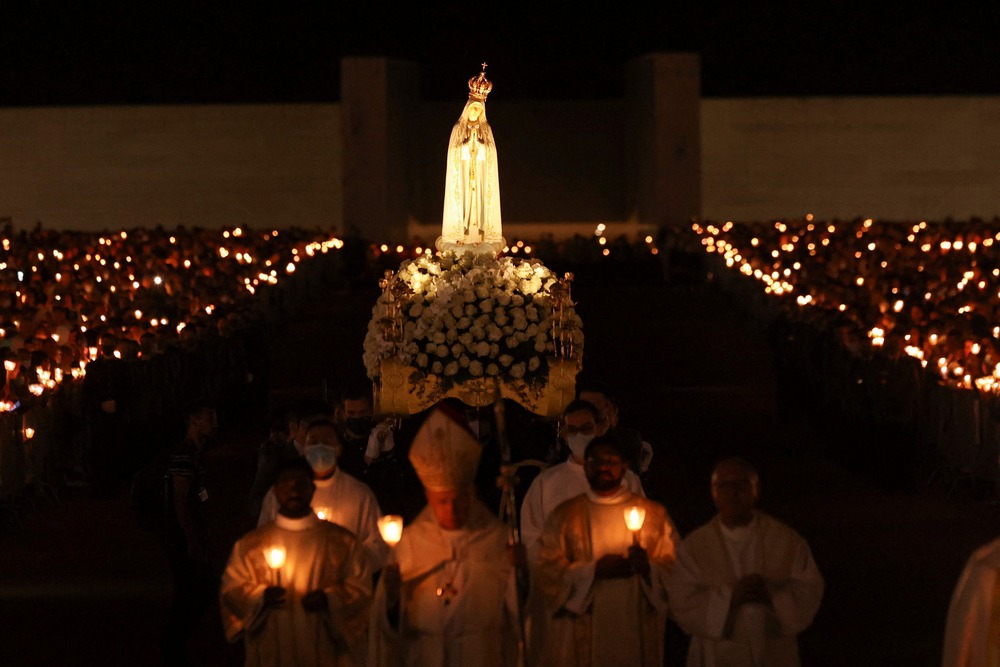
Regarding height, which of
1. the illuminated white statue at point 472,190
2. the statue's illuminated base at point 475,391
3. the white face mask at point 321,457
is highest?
the illuminated white statue at point 472,190

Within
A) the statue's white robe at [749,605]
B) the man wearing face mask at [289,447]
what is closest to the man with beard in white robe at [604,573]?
the statue's white robe at [749,605]

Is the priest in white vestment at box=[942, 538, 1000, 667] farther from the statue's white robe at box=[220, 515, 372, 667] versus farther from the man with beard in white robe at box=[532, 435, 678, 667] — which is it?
the statue's white robe at box=[220, 515, 372, 667]

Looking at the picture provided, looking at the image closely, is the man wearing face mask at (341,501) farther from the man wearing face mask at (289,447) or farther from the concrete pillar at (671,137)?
the concrete pillar at (671,137)

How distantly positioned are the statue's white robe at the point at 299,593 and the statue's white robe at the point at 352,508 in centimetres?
82

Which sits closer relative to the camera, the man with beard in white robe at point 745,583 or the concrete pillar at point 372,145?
the man with beard in white robe at point 745,583

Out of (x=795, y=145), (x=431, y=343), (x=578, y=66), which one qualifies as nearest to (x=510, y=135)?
(x=578, y=66)

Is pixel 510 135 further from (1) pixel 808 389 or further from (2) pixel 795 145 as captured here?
(1) pixel 808 389

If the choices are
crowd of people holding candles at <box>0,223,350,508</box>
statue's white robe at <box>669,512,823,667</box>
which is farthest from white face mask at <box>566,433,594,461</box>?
crowd of people holding candles at <box>0,223,350,508</box>

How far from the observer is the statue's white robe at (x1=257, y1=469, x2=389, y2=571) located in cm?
801

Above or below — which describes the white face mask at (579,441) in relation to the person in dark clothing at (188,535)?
above

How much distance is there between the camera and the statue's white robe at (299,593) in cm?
702

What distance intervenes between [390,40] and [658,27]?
4.95 m

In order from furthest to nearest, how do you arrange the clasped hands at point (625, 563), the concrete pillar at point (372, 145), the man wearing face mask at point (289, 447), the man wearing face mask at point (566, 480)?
the concrete pillar at point (372, 145) → the man wearing face mask at point (289, 447) → the man wearing face mask at point (566, 480) → the clasped hands at point (625, 563)

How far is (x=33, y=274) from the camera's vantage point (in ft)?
72.5
